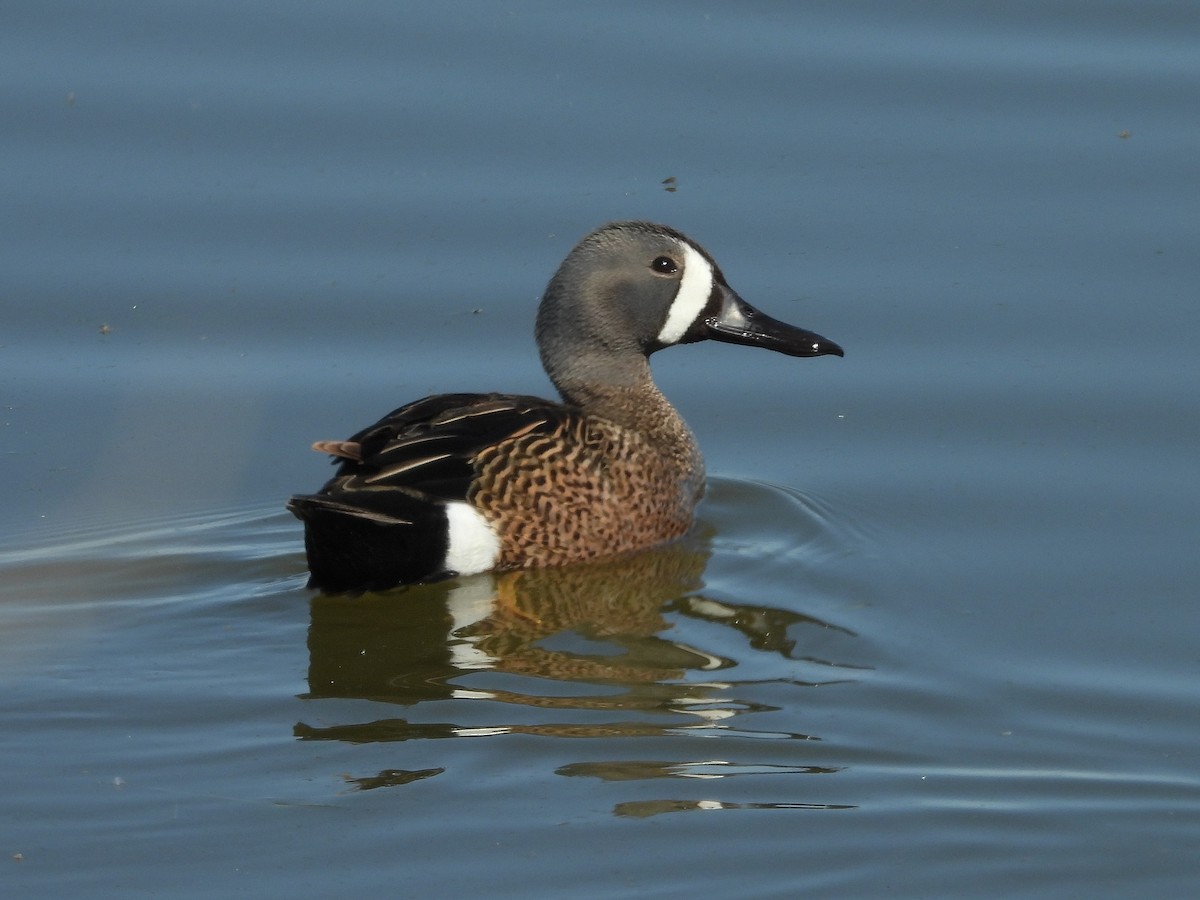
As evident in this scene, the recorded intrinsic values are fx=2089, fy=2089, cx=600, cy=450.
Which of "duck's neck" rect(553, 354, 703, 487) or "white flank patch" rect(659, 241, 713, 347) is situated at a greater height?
"white flank patch" rect(659, 241, 713, 347)

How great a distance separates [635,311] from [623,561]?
965 millimetres

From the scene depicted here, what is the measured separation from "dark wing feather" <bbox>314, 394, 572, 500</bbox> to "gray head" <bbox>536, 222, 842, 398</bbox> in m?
0.56

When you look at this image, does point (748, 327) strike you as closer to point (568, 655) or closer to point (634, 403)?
point (634, 403)

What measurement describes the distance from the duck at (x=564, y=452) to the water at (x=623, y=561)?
0.47 ft

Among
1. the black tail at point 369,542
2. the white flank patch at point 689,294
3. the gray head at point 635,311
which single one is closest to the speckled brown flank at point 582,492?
the black tail at point 369,542

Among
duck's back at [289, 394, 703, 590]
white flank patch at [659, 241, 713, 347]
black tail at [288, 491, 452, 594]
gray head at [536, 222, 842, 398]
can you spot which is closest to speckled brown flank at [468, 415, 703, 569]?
duck's back at [289, 394, 703, 590]

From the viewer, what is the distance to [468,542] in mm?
6590

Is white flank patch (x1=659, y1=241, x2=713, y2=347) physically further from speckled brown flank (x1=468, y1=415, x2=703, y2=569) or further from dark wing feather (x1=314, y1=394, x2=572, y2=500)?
dark wing feather (x1=314, y1=394, x2=572, y2=500)

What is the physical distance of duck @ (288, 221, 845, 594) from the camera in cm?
639

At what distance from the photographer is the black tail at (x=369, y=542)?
6.27 metres

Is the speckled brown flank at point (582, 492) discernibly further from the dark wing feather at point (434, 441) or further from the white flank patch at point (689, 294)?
the white flank patch at point (689, 294)

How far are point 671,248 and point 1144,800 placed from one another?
9.97 feet

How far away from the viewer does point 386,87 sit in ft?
30.4

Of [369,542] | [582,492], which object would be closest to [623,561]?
[582,492]
